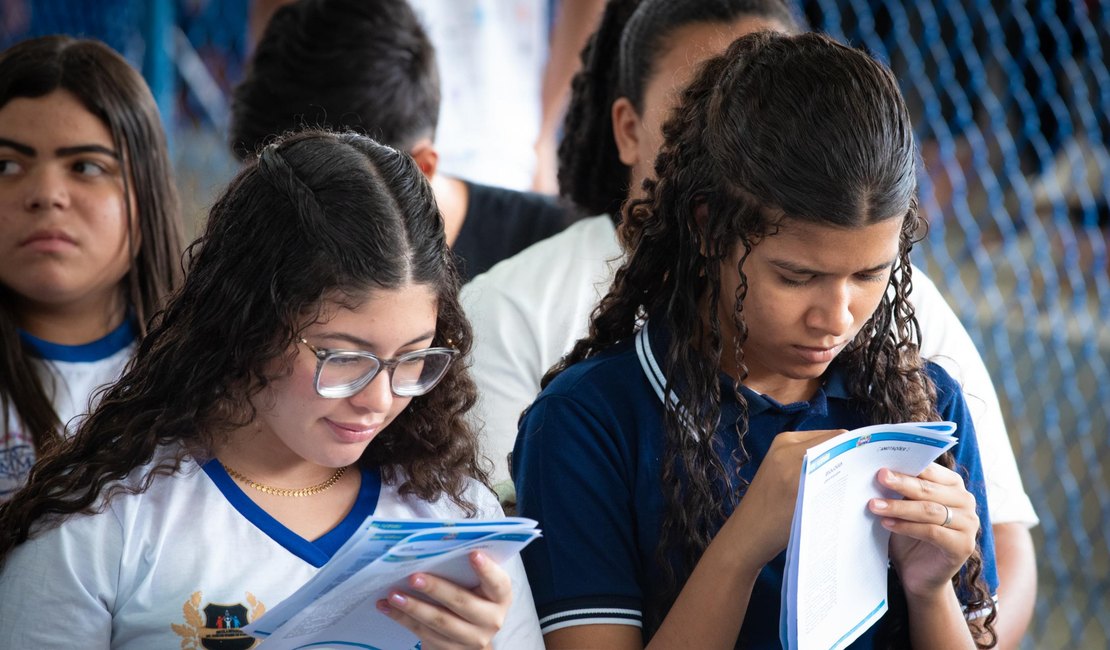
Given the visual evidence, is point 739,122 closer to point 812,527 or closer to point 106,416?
point 812,527

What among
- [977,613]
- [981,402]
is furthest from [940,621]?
[981,402]

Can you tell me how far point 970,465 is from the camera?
63.5 inches

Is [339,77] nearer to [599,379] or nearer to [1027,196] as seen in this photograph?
[599,379]

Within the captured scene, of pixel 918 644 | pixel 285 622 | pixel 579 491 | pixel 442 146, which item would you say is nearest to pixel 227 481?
pixel 285 622

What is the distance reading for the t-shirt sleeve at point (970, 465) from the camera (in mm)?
1607

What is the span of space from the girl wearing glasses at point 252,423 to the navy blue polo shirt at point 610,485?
69 millimetres

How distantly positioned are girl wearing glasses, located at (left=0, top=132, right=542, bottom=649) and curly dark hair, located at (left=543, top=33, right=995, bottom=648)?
26 cm

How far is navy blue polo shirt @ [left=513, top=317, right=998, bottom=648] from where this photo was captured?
4.84 feet

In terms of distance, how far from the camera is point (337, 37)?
2420mm

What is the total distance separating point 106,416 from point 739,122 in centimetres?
81

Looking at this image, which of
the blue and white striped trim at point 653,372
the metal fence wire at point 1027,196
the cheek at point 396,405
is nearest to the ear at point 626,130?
the blue and white striped trim at point 653,372

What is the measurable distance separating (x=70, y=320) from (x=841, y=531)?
1.36 meters

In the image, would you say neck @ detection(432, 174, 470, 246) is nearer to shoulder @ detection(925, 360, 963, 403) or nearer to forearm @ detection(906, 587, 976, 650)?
shoulder @ detection(925, 360, 963, 403)

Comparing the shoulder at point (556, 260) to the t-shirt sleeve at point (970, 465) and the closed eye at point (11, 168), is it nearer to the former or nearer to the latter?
the t-shirt sleeve at point (970, 465)
